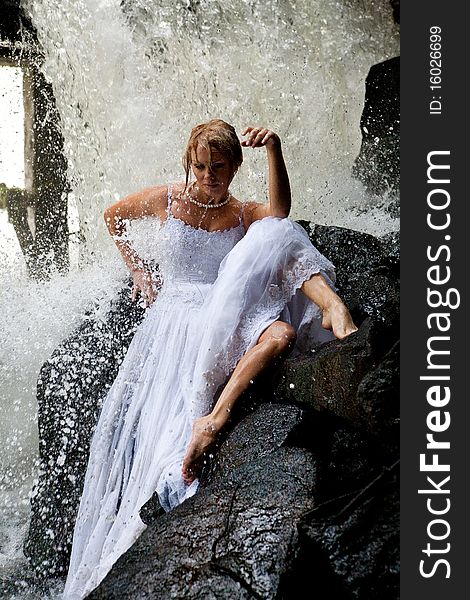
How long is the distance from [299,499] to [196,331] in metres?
0.47

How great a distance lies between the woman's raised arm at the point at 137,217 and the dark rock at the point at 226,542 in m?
0.64

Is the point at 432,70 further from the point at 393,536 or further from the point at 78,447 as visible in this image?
the point at 78,447

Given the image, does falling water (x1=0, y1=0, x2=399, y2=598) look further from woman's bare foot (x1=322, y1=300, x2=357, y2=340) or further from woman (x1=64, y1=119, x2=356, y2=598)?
woman's bare foot (x1=322, y1=300, x2=357, y2=340)

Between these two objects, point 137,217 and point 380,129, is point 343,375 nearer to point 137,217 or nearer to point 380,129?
point 137,217

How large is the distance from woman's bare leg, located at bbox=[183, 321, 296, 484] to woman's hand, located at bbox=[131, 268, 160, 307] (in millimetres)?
381

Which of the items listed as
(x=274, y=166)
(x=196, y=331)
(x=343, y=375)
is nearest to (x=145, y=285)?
(x=196, y=331)

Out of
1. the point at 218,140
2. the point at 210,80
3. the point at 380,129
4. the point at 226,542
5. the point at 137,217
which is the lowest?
the point at 226,542

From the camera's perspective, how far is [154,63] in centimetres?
274

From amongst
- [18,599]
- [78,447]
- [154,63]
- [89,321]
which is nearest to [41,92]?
[154,63]

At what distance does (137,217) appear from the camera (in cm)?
153

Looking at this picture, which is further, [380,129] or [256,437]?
[380,129]

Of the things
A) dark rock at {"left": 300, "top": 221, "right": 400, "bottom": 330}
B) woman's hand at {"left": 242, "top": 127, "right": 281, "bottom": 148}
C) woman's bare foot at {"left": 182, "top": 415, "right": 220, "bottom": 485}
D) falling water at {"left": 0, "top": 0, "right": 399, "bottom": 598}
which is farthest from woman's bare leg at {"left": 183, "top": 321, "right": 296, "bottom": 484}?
falling water at {"left": 0, "top": 0, "right": 399, "bottom": 598}

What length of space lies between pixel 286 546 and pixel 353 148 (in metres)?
2.09

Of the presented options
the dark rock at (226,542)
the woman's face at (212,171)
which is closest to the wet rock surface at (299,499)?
the dark rock at (226,542)
